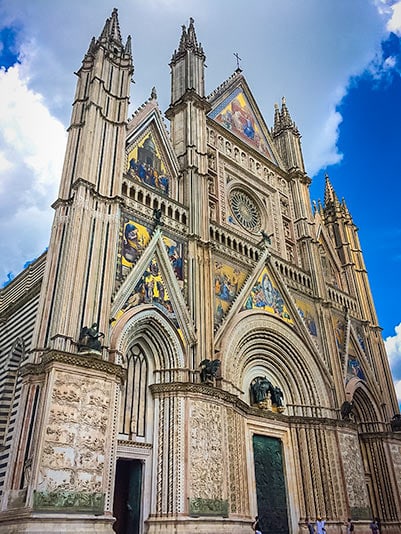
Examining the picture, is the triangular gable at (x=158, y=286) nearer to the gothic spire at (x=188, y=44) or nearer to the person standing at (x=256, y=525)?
the person standing at (x=256, y=525)

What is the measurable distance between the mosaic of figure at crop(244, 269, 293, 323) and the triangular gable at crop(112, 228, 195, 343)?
3755 mm

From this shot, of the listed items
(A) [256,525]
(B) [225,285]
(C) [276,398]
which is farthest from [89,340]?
(C) [276,398]

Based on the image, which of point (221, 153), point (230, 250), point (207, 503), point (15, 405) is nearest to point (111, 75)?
point (221, 153)

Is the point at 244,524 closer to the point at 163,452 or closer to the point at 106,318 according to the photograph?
the point at 163,452

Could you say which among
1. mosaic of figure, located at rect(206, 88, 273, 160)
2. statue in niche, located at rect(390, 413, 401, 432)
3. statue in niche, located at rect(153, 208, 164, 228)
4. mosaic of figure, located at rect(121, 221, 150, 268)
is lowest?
statue in niche, located at rect(390, 413, 401, 432)

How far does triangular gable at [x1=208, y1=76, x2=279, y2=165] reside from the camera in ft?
80.0

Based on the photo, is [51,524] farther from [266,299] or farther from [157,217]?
[266,299]

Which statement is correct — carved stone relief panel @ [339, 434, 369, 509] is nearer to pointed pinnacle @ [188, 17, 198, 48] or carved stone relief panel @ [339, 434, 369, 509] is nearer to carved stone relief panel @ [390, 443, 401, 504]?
carved stone relief panel @ [390, 443, 401, 504]

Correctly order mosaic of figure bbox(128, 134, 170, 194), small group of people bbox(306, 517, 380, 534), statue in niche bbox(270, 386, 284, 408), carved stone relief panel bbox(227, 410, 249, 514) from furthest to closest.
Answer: statue in niche bbox(270, 386, 284, 408), mosaic of figure bbox(128, 134, 170, 194), small group of people bbox(306, 517, 380, 534), carved stone relief panel bbox(227, 410, 249, 514)

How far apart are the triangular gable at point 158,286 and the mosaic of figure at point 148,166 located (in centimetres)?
270

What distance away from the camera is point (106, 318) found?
13.4m

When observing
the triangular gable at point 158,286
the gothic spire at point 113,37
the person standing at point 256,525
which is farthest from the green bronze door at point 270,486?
the gothic spire at point 113,37

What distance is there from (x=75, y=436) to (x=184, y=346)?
4.97 metres

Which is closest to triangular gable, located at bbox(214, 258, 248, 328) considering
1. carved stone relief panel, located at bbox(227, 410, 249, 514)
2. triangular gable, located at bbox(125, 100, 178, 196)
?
carved stone relief panel, located at bbox(227, 410, 249, 514)
